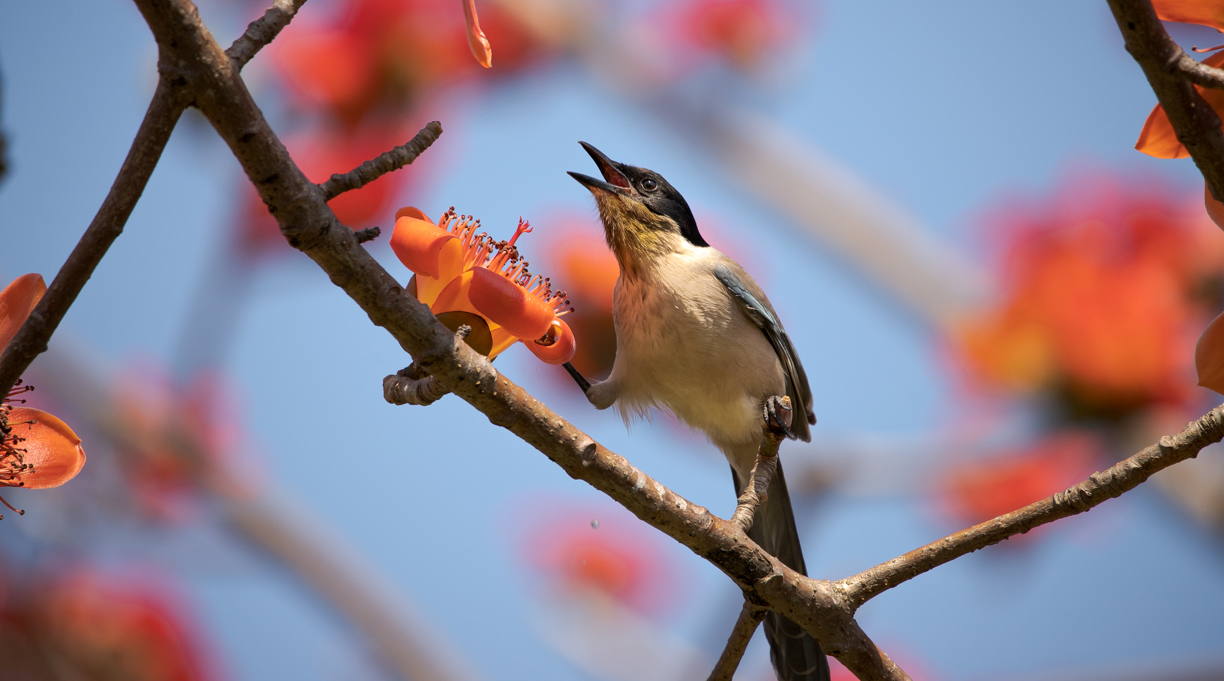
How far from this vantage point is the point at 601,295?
11.1 feet

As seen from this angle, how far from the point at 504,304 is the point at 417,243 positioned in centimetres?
17

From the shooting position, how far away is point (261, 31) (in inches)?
44.4

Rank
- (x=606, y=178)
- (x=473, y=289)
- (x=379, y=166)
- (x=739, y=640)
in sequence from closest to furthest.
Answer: (x=379, y=166) → (x=473, y=289) → (x=739, y=640) → (x=606, y=178)

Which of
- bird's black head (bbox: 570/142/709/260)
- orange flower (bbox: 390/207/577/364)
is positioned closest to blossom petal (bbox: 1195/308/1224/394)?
orange flower (bbox: 390/207/577/364)

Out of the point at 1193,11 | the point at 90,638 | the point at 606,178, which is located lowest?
the point at 90,638

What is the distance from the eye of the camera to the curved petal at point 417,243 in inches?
49.3

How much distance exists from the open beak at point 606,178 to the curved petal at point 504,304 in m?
1.34

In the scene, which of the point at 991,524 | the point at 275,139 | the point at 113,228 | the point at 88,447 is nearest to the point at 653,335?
the point at 991,524

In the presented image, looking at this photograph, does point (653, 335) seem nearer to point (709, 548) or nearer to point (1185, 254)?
point (709, 548)

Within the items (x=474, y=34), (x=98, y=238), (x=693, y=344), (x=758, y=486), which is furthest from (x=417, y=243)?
(x=693, y=344)

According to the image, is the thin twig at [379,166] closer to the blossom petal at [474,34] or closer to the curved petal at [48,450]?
the blossom petal at [474,34]

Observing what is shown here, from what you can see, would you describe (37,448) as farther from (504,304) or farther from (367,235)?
(504,304)

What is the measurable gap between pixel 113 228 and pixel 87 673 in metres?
2.52

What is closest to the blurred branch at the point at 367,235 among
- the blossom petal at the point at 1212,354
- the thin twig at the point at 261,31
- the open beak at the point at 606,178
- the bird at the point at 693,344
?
the thin twig at the point at 261,31
